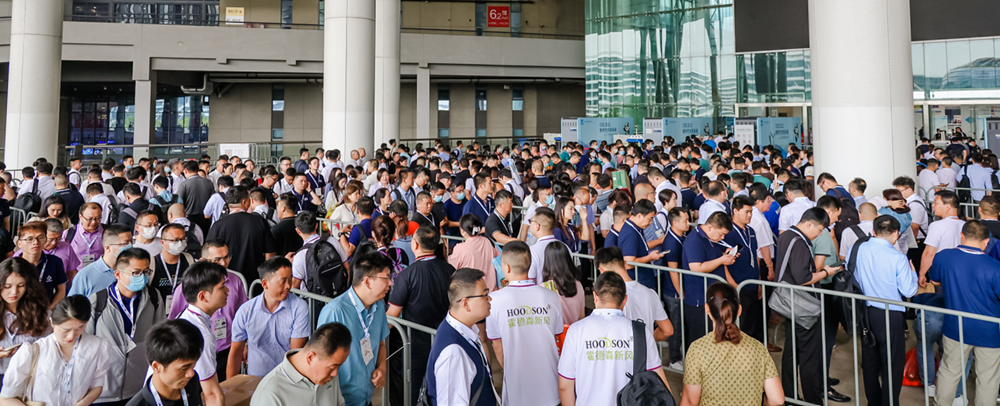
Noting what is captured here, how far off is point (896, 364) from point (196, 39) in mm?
28744

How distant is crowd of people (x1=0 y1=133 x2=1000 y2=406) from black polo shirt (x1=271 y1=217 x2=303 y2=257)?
21mm

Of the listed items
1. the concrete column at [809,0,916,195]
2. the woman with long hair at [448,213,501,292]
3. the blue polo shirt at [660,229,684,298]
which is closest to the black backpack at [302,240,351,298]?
the woman with long hair at [448,213,501,292]

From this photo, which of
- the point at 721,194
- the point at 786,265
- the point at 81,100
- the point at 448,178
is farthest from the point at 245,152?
the point at 81,100

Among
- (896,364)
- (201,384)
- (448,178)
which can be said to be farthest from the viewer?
(448,178)

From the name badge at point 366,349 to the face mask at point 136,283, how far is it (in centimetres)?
173

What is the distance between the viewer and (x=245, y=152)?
65.6 ft

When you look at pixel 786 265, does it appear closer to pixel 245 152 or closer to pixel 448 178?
pixel 448 178

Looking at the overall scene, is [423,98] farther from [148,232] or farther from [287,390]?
[287,390]

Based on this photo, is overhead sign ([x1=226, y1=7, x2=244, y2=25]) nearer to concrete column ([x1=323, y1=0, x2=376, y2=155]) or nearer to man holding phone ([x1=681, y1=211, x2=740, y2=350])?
concrete column ([x1=323, y1=0, x2=376, y2=155])

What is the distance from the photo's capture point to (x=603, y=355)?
401 cm

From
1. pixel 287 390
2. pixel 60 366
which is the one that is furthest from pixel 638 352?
pixel 60 366

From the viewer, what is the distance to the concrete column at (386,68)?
82.3 feet

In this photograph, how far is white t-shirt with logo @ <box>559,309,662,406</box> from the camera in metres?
3.99

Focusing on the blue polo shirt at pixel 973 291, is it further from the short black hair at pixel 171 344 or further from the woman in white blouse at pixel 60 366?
the woman in white blouse at pixel 60 366
